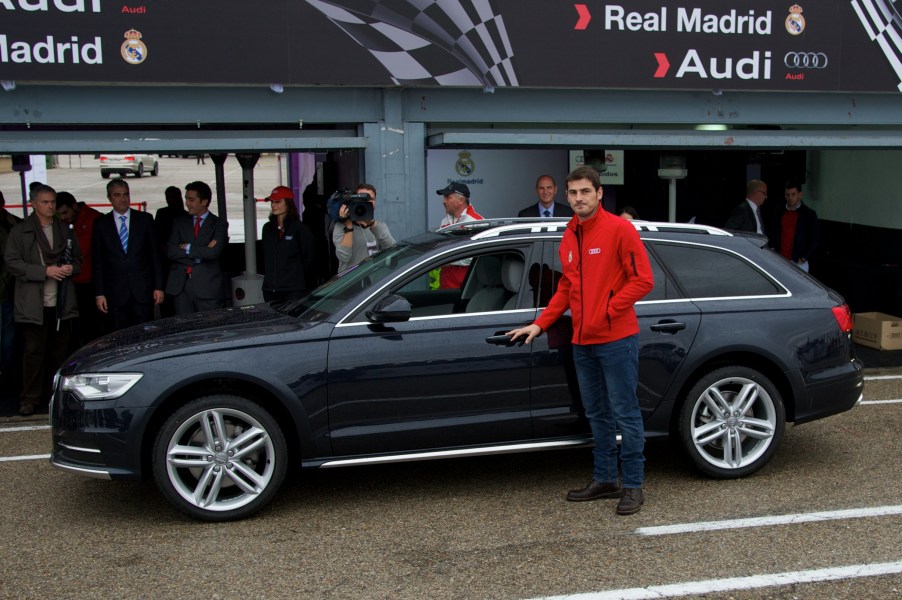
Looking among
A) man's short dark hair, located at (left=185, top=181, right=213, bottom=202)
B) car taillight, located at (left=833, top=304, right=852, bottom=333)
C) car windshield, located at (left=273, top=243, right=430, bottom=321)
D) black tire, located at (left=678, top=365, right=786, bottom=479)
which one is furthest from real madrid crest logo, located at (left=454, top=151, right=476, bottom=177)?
black tire, located at (left=678, top=365, right=786, bottom=479)

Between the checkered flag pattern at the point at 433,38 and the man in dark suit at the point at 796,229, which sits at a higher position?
the checkered flag pattern at the point at 433,38

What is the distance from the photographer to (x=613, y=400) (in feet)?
17.9

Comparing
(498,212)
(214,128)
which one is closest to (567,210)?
(214,128)

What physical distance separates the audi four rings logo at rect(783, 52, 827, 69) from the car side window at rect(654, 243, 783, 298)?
15.2 ft

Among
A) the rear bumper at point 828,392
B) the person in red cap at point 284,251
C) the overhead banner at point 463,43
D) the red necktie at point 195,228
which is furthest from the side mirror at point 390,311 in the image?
the overhead banner at point 463,43

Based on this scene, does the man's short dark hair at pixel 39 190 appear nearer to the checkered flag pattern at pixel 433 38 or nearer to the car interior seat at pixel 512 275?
the checkered flag pattern at pixel 433 38

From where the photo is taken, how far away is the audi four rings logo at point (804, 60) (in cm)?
991

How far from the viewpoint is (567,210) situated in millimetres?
9500

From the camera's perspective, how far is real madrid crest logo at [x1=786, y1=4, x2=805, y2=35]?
32.3 ft

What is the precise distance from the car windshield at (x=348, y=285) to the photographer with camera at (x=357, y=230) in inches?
50.9

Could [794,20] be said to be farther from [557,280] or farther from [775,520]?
[775,520]

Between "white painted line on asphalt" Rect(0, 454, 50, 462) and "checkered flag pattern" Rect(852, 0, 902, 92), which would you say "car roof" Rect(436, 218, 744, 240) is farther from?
"checkered flag pattern" Rect(852, 0, 902, 92)

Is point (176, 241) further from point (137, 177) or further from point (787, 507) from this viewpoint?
point (137, 177)

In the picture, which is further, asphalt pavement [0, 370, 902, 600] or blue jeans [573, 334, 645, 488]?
blue jeans [573, 334, 645, 488]
